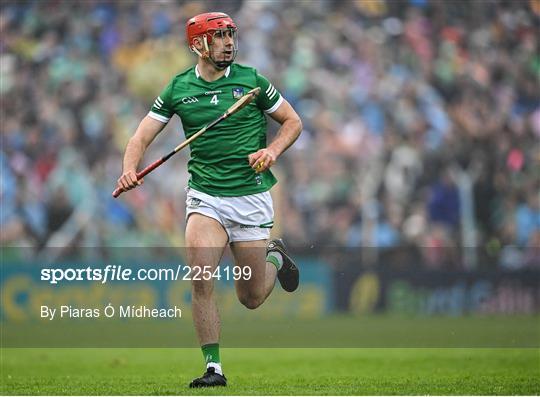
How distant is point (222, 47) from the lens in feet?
29.9

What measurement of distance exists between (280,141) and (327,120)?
11.9m

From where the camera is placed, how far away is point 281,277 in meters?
10.3

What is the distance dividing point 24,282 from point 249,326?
11.5ft

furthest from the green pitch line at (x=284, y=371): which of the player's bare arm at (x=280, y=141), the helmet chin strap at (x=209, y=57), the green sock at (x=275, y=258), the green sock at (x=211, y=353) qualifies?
the helmet chin strap at (x=209, y=57)

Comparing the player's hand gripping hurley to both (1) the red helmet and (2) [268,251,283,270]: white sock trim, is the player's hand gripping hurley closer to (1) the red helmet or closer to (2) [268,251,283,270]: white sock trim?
(1) the red helmet

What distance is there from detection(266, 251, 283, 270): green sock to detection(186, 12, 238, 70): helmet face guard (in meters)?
1.82

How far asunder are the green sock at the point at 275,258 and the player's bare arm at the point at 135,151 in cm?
159

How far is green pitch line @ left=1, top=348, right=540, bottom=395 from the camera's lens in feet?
28.4

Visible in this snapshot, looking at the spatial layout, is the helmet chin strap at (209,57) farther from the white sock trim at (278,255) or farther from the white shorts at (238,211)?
the white sock trim at (278,255)

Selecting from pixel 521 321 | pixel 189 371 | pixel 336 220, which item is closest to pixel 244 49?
pixel 336 220

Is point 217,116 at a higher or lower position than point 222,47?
lower

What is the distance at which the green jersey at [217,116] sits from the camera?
A: 921cm

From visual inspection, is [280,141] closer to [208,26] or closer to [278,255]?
[208,26]

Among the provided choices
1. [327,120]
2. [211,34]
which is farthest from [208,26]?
[327,120]
